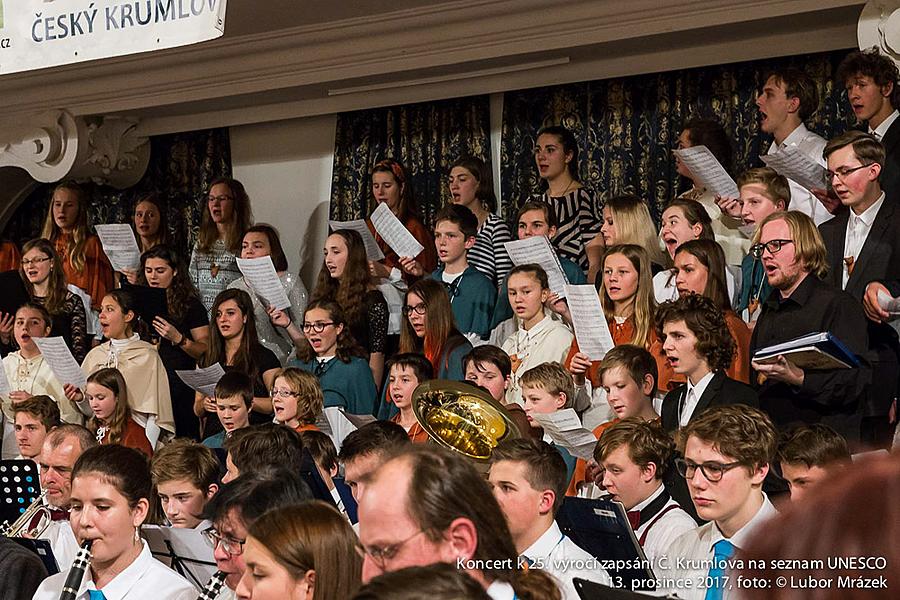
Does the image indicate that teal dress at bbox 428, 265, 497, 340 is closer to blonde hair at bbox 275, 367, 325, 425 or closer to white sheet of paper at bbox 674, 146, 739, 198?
blonde hair at bbox 275, 367, 325, 425

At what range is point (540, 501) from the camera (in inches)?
130

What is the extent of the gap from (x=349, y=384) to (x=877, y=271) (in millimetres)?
2547

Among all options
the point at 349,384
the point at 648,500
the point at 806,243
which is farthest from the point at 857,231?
the point at 349,384

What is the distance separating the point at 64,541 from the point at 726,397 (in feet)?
7.86

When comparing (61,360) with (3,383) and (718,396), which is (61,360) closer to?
(3,383)

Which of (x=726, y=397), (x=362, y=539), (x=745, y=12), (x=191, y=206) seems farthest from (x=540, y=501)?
(x=191, y=206)

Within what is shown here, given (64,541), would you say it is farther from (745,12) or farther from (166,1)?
(745,12)

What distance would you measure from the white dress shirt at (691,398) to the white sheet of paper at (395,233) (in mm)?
2255

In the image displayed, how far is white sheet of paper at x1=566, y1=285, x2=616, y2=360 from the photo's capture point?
475 centimetres

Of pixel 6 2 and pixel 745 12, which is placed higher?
pixel 745 12

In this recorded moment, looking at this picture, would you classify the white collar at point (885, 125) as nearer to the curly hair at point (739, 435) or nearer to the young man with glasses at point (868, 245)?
the young man with glasses at point (868, 245)

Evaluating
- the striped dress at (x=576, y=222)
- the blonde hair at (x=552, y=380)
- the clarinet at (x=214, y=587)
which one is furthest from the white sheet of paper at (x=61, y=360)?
the clarinet at (x=214, y=587)

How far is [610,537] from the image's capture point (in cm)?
292

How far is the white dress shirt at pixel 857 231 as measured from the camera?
14.7 feet
